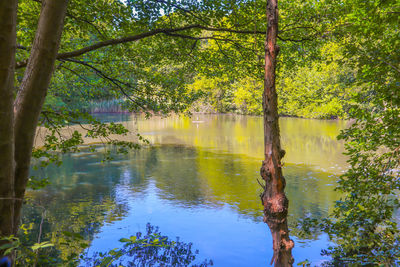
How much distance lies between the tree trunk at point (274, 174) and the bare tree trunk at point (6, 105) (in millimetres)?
3009

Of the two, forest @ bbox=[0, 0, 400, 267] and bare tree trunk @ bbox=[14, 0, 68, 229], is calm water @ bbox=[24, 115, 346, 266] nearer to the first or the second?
forest @ bbox=[0, 0, 400, 267]

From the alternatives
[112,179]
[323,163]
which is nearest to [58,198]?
[112,179]

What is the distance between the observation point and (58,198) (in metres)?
12.7

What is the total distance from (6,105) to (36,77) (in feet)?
1.72

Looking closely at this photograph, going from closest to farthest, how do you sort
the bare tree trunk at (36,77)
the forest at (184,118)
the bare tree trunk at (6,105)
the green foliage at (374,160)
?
1. the bare tree trunk at (6,105)
2. the bare tree trunk at (36,77)
3. the forest at (184,118)
4. the green foliage at (374,160)

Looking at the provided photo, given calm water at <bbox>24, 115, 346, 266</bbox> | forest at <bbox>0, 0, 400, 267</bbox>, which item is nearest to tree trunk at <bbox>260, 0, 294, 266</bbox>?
forest at <bbox>0, 0, 400, 267</bbox>

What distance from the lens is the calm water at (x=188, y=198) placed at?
946cm

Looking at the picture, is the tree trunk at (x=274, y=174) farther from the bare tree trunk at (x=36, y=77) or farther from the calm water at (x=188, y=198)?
the calm water at (x=188, y=198)

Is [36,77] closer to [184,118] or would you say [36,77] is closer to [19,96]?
[19,96]

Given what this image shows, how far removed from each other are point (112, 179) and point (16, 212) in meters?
13.3

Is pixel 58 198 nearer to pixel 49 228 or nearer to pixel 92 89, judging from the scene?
pixel 49 228

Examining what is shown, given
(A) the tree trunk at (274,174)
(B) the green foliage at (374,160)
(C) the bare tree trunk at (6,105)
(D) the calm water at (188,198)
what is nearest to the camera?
(C) the bare tree trunk at (6,105)

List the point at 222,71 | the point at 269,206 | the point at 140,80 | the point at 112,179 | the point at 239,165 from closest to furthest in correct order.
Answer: the point at 269,206, the point at 140,80, the point at 222,71, the point at 112,179, the point at 239,165

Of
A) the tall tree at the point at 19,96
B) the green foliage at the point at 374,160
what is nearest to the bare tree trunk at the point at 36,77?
the tall tree at the point at 19,96
